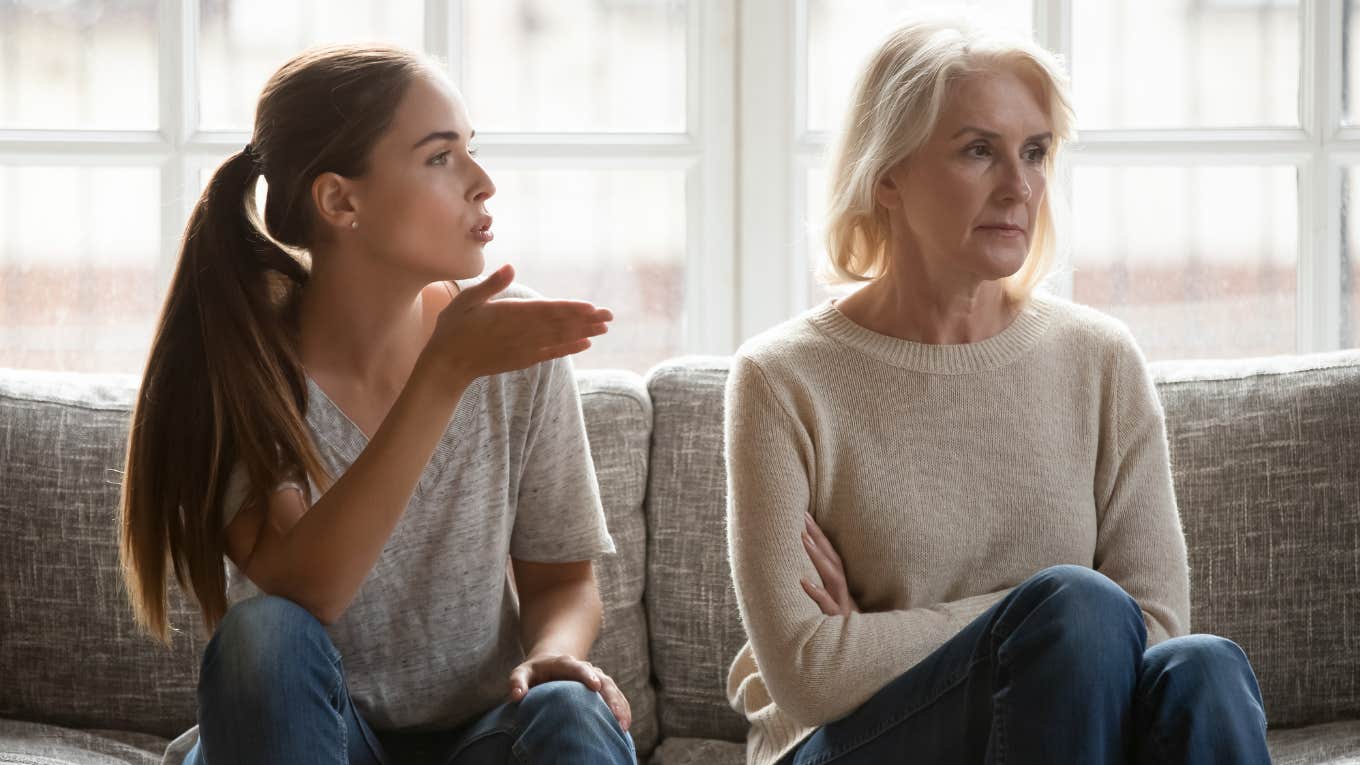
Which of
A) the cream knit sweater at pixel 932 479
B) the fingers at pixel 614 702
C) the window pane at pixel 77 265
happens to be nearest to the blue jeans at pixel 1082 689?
the cream knit sweater at pixel 932 479

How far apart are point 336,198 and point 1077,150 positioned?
4.60ft

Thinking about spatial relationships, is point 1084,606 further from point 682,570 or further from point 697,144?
point 697,144

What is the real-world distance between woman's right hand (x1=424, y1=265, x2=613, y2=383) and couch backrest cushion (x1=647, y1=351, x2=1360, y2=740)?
643mm

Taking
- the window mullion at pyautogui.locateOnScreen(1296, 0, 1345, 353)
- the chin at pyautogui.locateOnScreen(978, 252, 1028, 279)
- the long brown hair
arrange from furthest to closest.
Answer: the window mullion at pyautogui.locateOnScreen(1296, 0, 1345, 353) < the chin at pyautogui.locateOnScreen(978, 252, 1028, 279) < the long brown hair

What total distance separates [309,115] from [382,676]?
2.07 feet

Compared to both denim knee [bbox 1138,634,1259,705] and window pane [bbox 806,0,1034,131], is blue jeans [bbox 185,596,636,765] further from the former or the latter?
window pane [bbox 806,0,1034,131]

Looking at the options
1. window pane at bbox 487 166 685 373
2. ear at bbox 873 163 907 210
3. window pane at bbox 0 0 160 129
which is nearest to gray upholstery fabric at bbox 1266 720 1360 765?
ear at bbox 873 163 907 210

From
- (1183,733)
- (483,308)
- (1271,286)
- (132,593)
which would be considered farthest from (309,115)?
(1271,286)

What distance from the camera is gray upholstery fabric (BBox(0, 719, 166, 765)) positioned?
5.79ft

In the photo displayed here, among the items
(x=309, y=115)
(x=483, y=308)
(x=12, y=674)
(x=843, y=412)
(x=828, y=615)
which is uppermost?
(x=309, y=115)

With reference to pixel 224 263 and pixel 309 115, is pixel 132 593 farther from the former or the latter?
pixel 309 115

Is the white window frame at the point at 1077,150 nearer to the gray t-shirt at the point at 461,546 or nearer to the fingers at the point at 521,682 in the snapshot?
the gray t-shirt at the point at 461,546

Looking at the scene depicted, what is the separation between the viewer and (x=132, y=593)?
1.69 meters

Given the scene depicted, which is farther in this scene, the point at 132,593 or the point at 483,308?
the point at 132,593
